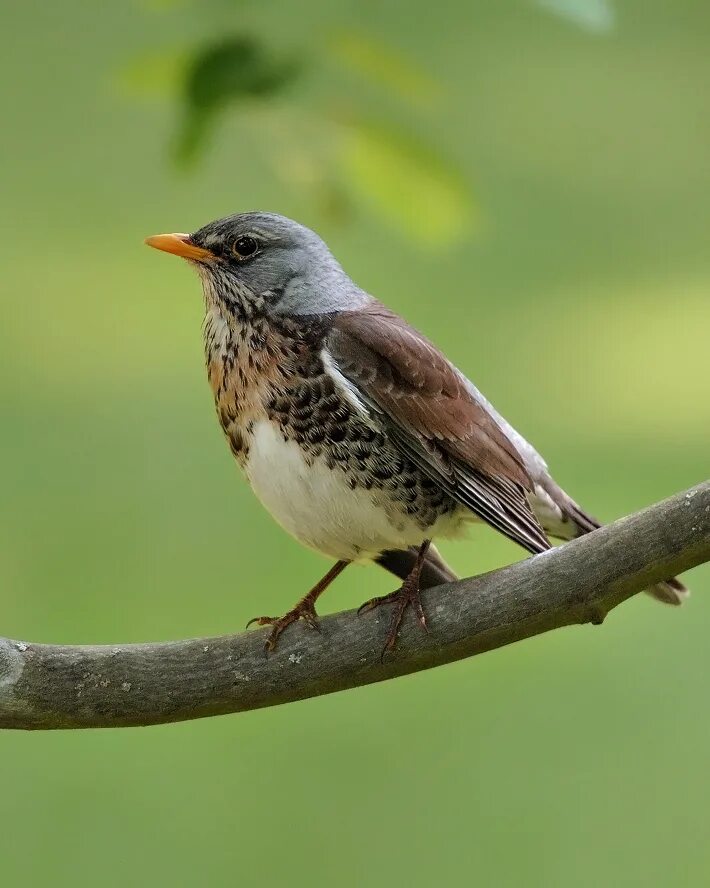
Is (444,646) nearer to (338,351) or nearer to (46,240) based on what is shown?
(338,351)

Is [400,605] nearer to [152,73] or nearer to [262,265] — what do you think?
[262,265]

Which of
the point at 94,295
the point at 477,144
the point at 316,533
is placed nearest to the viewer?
the point at 316,533

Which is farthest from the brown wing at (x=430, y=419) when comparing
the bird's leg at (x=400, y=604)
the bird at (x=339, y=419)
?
the bird's leg at (x=400, y=604)

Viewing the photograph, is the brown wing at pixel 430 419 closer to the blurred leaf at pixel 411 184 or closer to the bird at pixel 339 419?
the bird at pixel 339 419

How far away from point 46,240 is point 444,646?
205 cm

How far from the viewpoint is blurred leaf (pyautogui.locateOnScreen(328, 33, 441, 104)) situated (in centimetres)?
106

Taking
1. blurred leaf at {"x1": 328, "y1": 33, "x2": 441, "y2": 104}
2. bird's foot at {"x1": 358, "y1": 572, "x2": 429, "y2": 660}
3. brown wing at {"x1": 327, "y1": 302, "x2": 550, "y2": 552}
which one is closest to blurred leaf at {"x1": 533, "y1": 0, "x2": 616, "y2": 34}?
blurred leaf at {"x1": 328, "y1": 33, "x2": 441, "y2": 104}

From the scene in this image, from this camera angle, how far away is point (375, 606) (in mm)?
1237

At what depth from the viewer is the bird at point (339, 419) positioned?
127 cm

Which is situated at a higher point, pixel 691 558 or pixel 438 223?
pixel 438 223

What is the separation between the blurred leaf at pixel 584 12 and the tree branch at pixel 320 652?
43cm

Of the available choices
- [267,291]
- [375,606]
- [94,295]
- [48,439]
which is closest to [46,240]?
[94,295]

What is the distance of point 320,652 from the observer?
47.7 inches

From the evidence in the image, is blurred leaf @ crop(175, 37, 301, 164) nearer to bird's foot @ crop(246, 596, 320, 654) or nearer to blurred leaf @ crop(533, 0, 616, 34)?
blurred leaf @ crop(533, 0, 616, 34)
